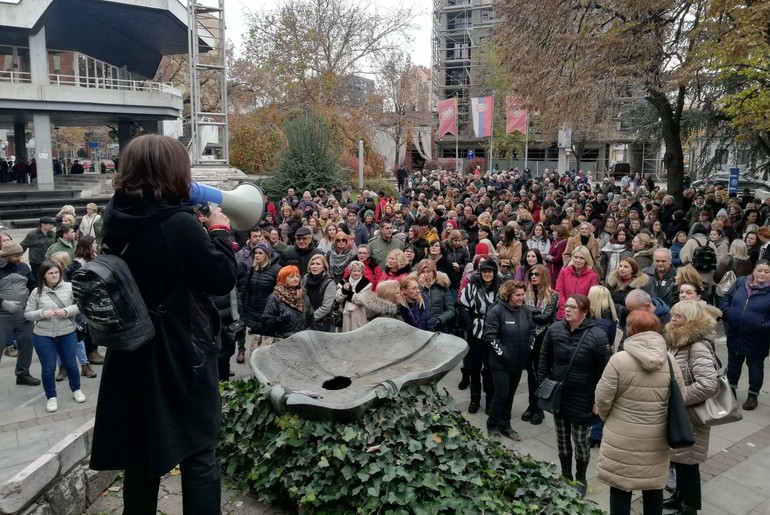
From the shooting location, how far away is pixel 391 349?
5.27 meters

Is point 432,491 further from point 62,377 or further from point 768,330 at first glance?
point 62,377


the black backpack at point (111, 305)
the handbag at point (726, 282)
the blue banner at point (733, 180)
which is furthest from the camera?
the blue banner at point (733, 180)

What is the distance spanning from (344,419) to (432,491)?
687 millimetres

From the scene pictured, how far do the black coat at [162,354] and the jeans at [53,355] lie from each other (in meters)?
5.21

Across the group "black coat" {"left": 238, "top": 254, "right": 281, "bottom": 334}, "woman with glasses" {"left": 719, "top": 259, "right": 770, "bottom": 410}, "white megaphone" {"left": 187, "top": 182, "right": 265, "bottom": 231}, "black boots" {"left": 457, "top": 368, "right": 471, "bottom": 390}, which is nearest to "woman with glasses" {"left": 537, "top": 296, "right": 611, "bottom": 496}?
"black boots" {"left": 457, "top": 368, "right": 471, "bottom": 390}

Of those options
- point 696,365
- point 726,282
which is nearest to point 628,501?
point 696,365

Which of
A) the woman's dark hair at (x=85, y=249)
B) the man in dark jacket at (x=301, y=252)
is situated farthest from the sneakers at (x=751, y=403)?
the woman's dark hair at (x=85, y=249)

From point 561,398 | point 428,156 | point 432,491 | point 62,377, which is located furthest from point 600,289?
point 428,156

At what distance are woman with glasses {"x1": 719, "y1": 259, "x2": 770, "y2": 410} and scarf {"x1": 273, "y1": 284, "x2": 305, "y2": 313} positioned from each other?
4998mm

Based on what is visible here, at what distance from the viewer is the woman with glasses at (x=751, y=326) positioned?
22.9ft

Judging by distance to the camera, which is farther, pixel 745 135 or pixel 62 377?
pixel 745 135

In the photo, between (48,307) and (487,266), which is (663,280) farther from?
(48,307)

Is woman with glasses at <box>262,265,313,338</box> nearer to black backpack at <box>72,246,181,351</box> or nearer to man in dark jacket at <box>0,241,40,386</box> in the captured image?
man in dark jacket at <box>0,241,40,386</box>

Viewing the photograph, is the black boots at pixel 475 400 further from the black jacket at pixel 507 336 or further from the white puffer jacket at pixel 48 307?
the white puffer jacket at pixel 48 307
